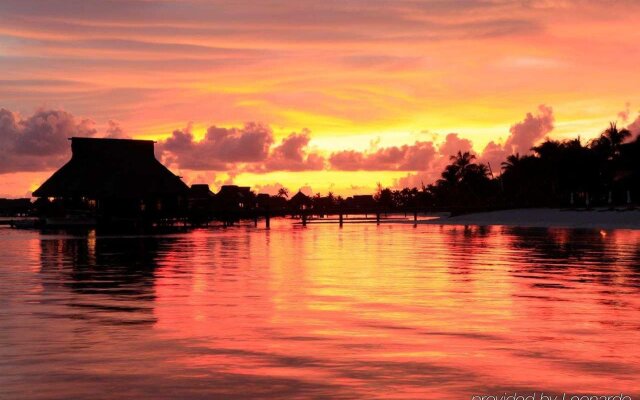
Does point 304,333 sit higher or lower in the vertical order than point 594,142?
lower

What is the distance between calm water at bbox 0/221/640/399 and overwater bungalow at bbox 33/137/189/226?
178 feet

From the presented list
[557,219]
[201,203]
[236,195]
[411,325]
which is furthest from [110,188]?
[236,195]

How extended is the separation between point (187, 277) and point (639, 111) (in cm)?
7438

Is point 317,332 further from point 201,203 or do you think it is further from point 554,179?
point 201,203

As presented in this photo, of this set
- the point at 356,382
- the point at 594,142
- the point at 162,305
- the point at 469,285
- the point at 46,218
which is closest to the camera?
the point at 356,382

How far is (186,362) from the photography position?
10.3m

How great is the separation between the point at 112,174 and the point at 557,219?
4530cm

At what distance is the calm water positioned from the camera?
908cm

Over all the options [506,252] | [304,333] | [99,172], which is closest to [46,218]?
[99,172]

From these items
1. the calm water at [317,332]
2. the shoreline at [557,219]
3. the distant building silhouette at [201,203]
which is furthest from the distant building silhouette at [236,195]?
the calm water at [317,332]

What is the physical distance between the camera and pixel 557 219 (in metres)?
83.6

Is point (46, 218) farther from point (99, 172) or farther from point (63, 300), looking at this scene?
point (63, 300)

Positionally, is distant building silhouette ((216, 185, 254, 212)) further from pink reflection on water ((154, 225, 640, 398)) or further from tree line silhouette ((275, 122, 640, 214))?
pink reflection on water ((154, 225, 640, 398))

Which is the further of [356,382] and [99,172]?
[99,172]
